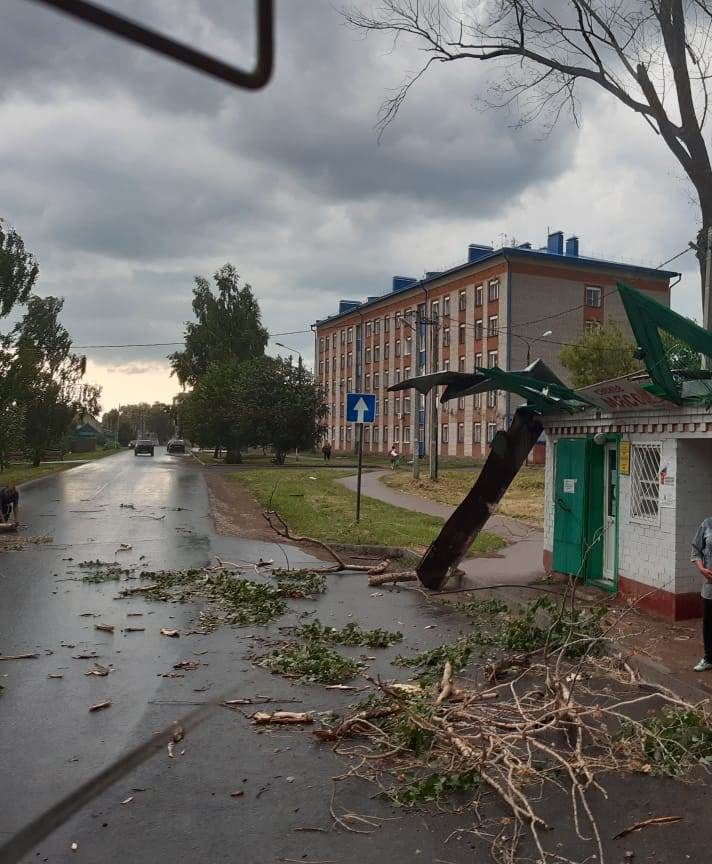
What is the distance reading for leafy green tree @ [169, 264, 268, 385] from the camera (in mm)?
66938

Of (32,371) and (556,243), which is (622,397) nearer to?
(32,371)

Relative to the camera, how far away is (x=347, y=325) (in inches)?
3248

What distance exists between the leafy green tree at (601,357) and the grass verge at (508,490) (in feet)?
21.5

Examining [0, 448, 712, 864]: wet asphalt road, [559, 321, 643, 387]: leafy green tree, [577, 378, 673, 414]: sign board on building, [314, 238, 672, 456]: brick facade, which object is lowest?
[0, 448, 712, 864]: wet asphalt road

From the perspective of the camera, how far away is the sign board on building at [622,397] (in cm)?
954

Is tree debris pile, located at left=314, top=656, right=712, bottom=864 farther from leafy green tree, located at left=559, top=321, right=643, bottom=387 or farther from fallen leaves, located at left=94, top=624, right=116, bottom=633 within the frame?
leafy green tree, located at left=559, top=321, right=643, bottom=387

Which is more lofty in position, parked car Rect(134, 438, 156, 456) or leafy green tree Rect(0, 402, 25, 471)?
leafy green tree Rect(0, 402, 25, 471)

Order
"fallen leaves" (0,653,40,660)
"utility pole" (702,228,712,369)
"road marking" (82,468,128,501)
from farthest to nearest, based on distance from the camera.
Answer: "road marking" (82,468,128,501) → "utility pole" (702,228,712,369) → "fallen leaves" (0,653,40,660)

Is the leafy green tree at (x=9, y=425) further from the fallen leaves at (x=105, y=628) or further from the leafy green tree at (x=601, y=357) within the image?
the leafy green tree at (x=601, y=357)

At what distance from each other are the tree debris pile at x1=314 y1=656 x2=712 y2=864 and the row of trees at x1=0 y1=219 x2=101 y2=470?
33.7 meters

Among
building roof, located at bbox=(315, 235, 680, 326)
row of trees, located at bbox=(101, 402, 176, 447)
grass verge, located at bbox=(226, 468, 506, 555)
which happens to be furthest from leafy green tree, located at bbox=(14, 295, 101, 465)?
row of trees, located at bbox=(101, 402, 176, 447)

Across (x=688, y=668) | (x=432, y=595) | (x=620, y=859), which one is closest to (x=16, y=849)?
(x=620, y=859)

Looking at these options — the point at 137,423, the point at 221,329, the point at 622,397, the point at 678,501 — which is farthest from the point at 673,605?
the point at 137,423

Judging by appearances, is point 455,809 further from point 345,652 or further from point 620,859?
point 345,652
